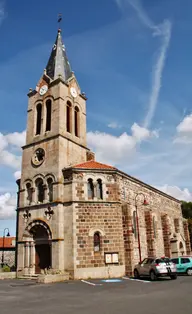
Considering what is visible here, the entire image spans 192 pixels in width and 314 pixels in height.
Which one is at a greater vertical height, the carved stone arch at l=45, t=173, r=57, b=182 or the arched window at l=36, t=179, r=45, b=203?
the carved stone arch at l=45, t=173, r=57, b=182

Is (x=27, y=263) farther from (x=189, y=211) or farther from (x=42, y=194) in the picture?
(x=189, y=211)

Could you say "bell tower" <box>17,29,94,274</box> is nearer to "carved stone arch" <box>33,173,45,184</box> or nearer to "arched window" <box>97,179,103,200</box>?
"carved stone arch" <box>33,173,45,184</box>

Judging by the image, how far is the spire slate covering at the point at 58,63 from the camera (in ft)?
103

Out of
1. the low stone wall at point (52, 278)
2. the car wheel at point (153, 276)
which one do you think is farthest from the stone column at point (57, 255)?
the car wheel at point (153, 276)

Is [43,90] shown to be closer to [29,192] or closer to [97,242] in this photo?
[29,192]

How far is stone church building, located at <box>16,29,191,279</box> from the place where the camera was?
74.8 feet

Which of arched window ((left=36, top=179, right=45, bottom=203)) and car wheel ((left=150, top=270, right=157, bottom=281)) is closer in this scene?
car wheel ((left=150, top=270, right=157, bottom=281))

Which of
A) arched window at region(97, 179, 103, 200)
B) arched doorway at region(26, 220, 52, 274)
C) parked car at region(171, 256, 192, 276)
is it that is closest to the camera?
parked car at region(171, 256, 192, 276)

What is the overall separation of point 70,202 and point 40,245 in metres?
5.14

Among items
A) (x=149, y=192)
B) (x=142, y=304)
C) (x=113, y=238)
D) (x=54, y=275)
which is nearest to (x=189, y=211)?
(x=149, y=192)

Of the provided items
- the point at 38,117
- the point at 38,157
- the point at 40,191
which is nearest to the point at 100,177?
the point at 40,191

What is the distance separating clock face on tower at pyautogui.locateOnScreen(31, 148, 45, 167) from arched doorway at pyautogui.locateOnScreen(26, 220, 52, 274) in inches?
229

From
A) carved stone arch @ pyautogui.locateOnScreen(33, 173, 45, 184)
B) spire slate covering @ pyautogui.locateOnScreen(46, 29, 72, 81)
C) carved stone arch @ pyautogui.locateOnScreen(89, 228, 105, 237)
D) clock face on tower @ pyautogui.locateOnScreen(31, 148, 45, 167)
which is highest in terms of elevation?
spire slate covering @ pyautogui.locateOnScreen(46, 29, 72, 81)

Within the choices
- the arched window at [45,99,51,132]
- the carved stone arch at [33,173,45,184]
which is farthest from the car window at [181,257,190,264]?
the arched window at [45,99,51,132]
